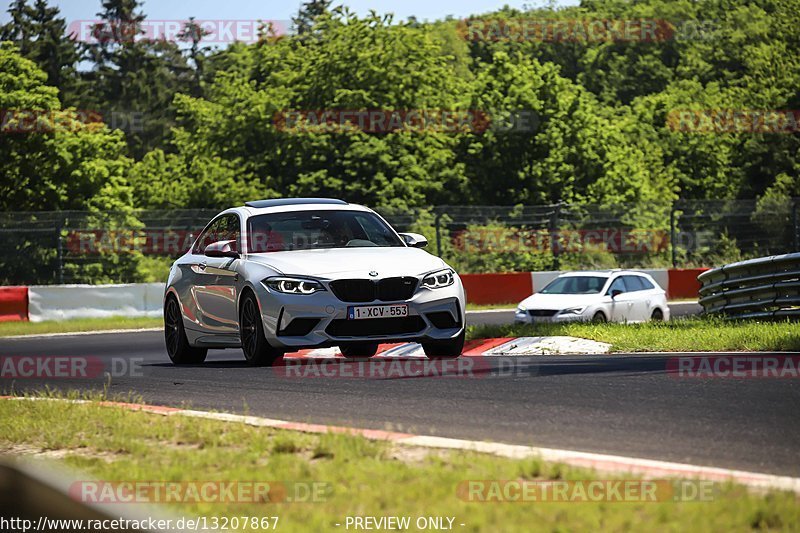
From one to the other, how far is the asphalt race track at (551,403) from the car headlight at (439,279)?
0.91 metres

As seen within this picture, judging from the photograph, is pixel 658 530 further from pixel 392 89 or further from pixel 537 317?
pixel 392 89

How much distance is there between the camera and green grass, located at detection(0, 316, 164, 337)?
2567 centimetres

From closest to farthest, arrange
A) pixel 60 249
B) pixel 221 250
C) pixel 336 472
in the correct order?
pixel 336 472
pixel 221 250
pixel 60 249

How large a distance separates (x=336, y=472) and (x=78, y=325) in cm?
2225

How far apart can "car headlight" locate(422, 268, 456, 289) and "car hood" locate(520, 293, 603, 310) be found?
12.4m

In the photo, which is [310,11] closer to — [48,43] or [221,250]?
[48,43]

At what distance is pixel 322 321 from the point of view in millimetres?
11750

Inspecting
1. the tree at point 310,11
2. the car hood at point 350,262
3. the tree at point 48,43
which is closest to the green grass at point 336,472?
the car hood at point 350,262

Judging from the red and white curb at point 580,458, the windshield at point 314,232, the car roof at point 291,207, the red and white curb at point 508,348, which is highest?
the car roof at point 291,207

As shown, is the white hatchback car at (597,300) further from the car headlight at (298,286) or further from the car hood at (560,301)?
the car headlight at (298,286)

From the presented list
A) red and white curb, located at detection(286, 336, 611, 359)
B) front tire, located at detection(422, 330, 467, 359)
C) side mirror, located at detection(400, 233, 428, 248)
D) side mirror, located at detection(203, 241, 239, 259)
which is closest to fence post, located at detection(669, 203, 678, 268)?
red and white curb, located at detection(286, 336, 611, 359)

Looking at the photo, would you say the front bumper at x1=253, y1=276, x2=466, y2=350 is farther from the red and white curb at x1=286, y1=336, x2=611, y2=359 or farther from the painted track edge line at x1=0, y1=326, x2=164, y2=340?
the painted track edge line at x1=0, y1=326, x2=164, y2=340

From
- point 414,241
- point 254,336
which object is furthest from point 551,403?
point 414,241

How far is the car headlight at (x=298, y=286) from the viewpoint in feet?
38.7
